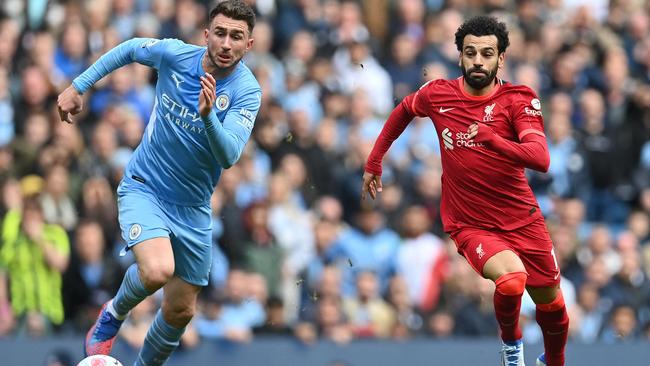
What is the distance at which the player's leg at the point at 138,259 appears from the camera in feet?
34.6

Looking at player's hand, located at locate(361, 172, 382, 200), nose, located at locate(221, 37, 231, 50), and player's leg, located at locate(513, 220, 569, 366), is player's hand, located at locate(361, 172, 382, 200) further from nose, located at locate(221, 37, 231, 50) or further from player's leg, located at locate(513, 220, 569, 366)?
nose, located at locate(221, 37, 231, 50)

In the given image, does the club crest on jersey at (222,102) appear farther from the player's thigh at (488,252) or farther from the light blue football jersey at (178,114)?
the player's thigh at (488,252)

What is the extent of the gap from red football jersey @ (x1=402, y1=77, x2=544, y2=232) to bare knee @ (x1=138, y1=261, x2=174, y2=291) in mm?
2199

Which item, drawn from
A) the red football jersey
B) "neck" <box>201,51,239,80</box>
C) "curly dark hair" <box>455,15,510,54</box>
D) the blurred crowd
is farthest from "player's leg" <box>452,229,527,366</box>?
the blurred crowd

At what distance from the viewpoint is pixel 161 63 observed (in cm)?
1099

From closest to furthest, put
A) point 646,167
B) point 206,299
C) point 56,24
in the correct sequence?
point 206,299 < point 56,24 < point 646,167

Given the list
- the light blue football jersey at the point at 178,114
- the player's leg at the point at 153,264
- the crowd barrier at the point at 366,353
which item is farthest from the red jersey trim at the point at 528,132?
the crowd barrier at the point at 366,353

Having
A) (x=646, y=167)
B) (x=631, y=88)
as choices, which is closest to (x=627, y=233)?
(x=646, y=167)

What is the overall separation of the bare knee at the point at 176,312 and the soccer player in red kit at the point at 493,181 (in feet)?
6.93

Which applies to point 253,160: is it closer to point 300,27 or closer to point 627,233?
point 300,27

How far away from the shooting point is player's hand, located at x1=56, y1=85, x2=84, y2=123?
10.7m

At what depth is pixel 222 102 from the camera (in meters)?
10.7

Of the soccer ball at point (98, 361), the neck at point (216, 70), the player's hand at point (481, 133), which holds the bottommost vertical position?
the soccer ball at point (98, 361)

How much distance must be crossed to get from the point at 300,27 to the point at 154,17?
5.76ft
